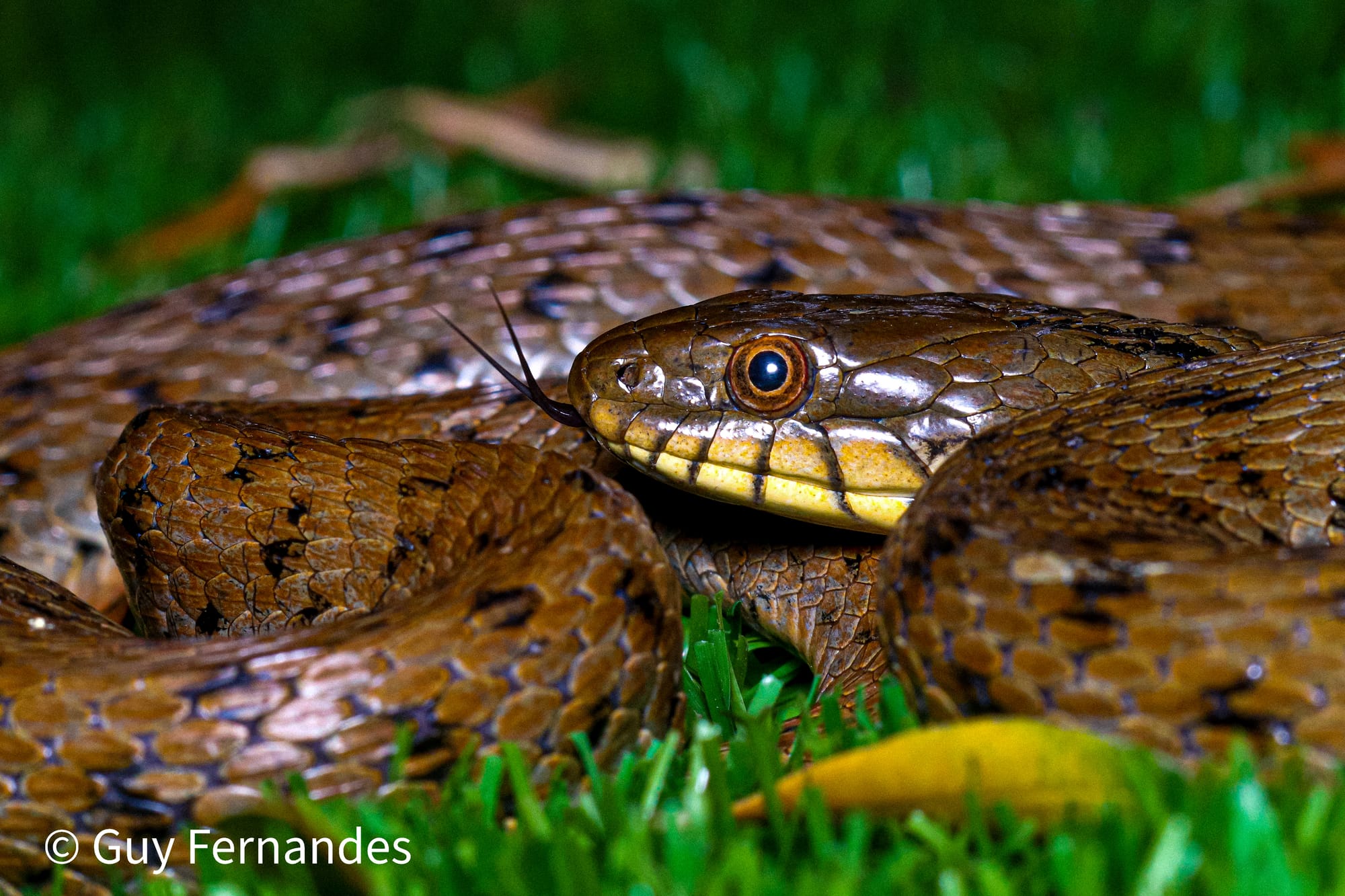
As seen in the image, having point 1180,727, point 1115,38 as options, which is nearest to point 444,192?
point 1115,38

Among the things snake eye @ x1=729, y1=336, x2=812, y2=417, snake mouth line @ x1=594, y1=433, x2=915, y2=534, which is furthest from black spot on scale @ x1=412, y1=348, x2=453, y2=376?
snake eye @ x1=729, y1=336, x2=812, y2=417

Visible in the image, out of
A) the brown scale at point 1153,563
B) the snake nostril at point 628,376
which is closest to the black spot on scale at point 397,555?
the snake nostril at point 628,376

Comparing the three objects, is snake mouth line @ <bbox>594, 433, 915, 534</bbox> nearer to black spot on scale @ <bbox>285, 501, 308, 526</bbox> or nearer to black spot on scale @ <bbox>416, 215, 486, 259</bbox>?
black spot on scale @ <bbox>285, 501, 308, 526</bbox>

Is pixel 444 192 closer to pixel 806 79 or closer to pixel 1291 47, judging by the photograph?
pixel 806 79

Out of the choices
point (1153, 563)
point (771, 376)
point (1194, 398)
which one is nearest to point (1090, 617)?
point (1153, 563)

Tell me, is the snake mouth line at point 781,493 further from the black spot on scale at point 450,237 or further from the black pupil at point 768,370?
the black spot on scale at point 450,237

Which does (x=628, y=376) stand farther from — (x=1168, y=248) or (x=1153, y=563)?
(x=1168, y=248)
